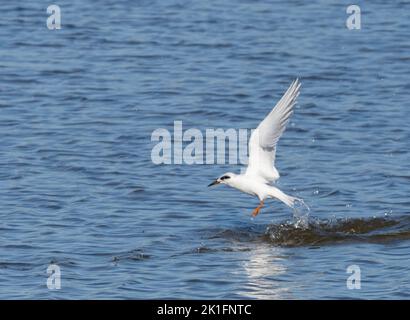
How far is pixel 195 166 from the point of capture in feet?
56.9

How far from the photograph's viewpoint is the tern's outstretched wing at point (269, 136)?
44.8ft

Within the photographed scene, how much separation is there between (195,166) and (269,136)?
369 centimetres

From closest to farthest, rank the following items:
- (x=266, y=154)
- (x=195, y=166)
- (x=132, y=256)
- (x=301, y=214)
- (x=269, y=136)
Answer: (x=132, y=256)
(x=269, y=136)
(x=266, y=154)
(x=301, y=214)
(x=195, y=166)

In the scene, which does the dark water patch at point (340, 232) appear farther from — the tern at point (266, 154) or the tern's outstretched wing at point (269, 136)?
the tern's outstretched wing at point (269, 136)

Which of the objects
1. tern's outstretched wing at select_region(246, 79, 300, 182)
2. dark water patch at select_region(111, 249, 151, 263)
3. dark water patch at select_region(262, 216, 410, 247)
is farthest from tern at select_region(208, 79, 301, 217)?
dark water patch at select_region(111, 249, 151, 263)

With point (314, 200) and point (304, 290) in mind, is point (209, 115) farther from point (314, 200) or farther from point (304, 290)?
point (304, 290)

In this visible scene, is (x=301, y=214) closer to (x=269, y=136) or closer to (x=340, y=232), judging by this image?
(x=340, y=232)

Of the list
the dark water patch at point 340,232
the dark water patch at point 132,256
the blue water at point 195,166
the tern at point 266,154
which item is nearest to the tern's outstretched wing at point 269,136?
the tern at point 266,154

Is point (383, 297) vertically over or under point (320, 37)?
under

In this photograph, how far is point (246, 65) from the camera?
23.6 metres

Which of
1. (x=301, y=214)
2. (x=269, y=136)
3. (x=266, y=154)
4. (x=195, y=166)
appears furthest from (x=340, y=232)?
(x=195, y=166)

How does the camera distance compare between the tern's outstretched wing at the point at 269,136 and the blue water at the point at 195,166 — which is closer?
the blue water at the point at 195,166

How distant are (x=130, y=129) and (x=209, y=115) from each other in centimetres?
145

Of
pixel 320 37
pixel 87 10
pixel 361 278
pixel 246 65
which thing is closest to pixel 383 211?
pixel 361 278
